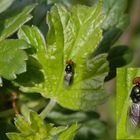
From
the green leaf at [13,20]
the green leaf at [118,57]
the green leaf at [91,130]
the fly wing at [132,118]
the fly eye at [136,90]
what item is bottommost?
the green leaf at [91,130]

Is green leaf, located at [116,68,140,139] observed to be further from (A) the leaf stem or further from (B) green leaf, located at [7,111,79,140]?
(A) the leaf stem

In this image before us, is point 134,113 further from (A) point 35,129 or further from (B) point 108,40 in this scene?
(B) point 108,40

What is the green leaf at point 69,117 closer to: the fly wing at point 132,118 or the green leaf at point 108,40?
the green leaf at point 108,40

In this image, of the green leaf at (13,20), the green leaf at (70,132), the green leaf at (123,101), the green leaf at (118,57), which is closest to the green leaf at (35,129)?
the green leaf at (70,132)

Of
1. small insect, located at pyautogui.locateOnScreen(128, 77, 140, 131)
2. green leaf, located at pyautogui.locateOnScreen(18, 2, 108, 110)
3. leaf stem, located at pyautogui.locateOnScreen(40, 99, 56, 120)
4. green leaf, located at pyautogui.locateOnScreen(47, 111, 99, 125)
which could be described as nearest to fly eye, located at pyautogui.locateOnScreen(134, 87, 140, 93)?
small insect, located at pyautogui.locateOnScreen(128, 77, 140, 131)

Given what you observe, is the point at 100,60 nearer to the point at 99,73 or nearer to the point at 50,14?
the point at 99,73

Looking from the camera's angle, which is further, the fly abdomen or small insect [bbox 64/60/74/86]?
small insect [bbox 64/60/74/86]
